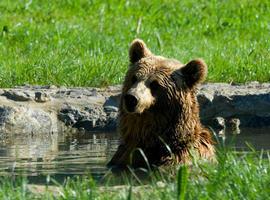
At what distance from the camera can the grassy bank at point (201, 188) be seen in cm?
527

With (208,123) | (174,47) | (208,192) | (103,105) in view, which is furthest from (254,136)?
(208,192)

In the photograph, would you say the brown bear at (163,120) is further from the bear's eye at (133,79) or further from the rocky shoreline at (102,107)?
the rocky shoreline at (102,107)

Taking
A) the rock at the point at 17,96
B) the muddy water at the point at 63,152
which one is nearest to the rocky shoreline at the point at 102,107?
the rock at the point at 17,96

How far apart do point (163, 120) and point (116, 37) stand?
578cm

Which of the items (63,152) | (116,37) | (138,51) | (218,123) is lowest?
(63,152)

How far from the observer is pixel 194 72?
315 inches

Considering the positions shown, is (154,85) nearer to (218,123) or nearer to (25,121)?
(25,121)

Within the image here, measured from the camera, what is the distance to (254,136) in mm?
9766

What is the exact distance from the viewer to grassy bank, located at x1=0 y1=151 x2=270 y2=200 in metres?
5.27

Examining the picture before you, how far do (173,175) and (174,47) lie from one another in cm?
609

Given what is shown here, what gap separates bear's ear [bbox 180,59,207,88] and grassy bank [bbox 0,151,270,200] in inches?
87.7

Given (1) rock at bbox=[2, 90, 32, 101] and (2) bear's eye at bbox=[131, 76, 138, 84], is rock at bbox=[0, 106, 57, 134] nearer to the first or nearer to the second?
(1) rock at bbox=[2, 90, 32, 101]

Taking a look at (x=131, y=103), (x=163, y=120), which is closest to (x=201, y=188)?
(x=131, y=103)

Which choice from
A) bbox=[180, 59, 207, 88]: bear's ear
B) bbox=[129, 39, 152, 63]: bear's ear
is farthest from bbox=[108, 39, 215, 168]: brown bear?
bbox=[129, 39, 152, 63]: bear's ear
